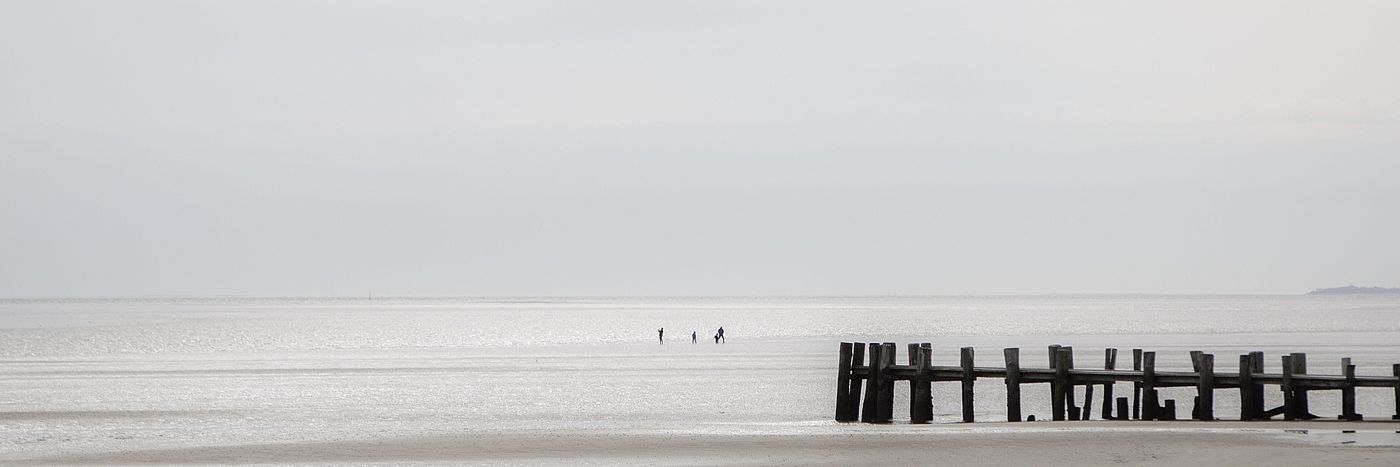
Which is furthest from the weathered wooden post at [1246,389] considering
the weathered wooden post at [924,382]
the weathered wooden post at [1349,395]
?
the weathered wooden post at [924,382]

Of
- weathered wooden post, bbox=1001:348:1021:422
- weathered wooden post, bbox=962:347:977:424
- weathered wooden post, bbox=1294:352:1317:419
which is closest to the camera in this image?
weathered wooden post, bbox=1294:352:1317:419

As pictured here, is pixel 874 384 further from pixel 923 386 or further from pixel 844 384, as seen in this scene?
pixel 923 386

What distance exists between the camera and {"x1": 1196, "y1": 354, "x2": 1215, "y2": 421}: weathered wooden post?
933 inches

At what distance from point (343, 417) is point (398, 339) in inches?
2453

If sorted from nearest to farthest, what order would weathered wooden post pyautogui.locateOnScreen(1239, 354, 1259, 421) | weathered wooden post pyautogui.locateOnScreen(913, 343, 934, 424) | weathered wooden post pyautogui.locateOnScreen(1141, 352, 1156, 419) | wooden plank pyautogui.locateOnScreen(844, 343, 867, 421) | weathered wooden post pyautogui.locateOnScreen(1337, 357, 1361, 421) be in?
1. weathered wooden post pyautogui.locateOnScreen(1337, 357, 1361, 421)
2. weathered wooden post pyautogui.locateOnScreen(1239, 354, 1259, 421)
3. weathered wooden post pyautogui.locateOnScreen(1141, 352, 1156, 419)
4. weathered wooden post pyautogui.locateOnScreen(913, 343, 934, 424)
5. wooden plank pyautogui.locateOnScreen(844, 343, 867, 421)

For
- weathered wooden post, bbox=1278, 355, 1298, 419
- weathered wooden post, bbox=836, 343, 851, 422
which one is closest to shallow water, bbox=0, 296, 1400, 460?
weathered wooden post, bbox=836, 343, 851, 422

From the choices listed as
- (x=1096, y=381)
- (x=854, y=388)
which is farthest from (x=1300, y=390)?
(x=854, y=388)

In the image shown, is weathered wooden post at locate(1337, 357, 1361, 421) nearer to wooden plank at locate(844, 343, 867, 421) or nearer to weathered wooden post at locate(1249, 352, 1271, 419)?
weathered wooden post at locate(1249, 352, 1271, 419)

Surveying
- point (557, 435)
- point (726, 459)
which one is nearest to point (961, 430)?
point (726, 459)

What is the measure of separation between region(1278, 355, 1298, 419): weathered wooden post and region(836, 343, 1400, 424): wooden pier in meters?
0.02

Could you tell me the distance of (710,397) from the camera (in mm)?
35906

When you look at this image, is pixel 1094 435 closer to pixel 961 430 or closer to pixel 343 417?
pixel 961 430

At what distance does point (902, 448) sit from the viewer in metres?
21.1

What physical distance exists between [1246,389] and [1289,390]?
66 cm
